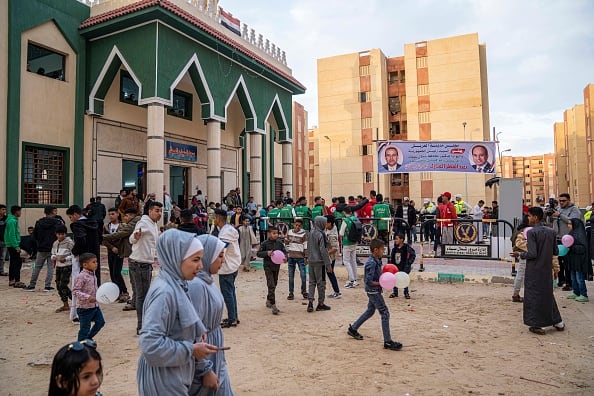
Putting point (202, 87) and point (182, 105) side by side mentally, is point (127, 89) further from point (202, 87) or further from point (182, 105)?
point (202, 87)

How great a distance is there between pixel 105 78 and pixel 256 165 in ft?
23.8

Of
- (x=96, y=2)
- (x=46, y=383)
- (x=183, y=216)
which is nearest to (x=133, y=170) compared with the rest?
(x=96, y=2)

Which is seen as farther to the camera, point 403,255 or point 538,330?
point 403,255

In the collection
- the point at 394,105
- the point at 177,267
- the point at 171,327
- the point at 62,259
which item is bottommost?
the point at 62,259

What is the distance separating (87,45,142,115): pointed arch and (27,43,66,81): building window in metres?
1.07

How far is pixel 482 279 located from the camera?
9.42 meters

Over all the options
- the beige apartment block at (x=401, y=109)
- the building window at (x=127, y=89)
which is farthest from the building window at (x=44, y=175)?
the beige apartment block at (x=401, y=109)

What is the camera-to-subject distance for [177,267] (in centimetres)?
231

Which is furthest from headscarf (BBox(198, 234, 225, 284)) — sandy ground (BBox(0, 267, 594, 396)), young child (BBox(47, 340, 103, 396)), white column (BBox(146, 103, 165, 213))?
white column (BBox(146, 103, 165, 213))

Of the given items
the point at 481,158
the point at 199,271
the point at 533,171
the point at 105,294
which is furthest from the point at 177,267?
the point at 533,171

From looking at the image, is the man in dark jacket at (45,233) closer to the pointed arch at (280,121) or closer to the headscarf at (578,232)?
the headscarf at (578,232)

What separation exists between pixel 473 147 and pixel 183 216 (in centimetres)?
1255

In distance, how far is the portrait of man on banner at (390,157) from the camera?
1524cm

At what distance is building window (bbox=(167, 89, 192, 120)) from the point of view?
1798 centimetres
